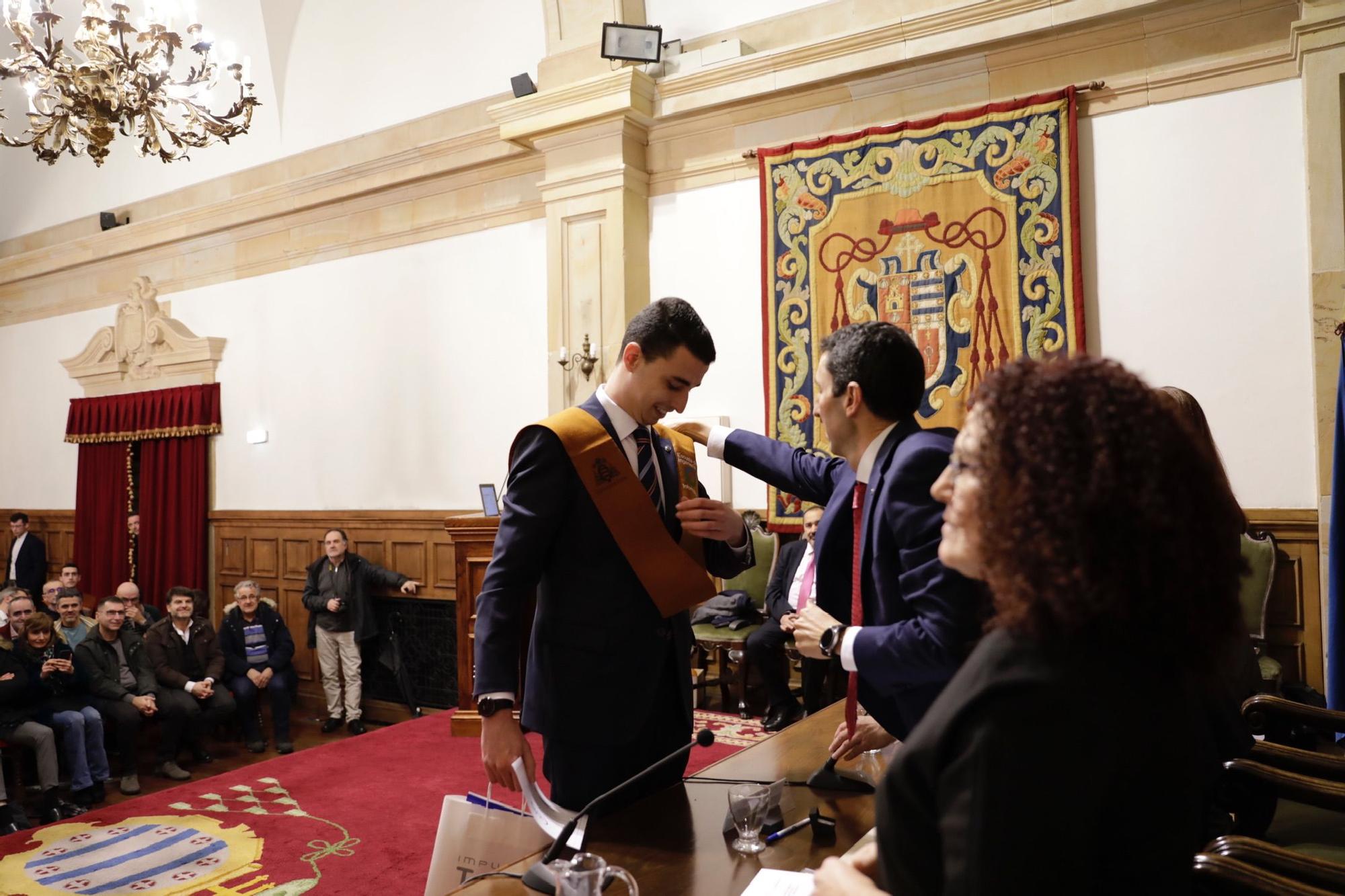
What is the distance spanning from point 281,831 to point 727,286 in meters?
3.84

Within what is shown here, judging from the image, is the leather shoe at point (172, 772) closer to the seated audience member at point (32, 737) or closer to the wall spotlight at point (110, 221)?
the seated audience member at point (32, 737)

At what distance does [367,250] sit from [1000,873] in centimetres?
759

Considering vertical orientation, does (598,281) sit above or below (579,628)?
above

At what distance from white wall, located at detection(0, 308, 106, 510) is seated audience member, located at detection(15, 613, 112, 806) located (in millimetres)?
5296

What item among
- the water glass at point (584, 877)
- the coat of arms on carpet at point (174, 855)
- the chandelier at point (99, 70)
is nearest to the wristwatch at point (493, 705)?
the water glass at point (584, 877)

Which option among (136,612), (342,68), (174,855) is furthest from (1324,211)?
(136,612)

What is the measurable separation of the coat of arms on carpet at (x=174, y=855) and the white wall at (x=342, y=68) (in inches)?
200

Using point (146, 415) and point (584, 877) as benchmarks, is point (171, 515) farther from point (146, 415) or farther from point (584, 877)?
point (584, 877)

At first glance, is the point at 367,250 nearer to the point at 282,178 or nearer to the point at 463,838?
the point at 282,178

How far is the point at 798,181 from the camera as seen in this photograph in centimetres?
571

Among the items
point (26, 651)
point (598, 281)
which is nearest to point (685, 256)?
point (598, 281)

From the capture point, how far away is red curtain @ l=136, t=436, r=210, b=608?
8578 millimetres

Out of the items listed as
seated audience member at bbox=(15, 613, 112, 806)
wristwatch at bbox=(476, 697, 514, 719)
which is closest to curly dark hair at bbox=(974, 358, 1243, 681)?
wristwatch at bbox=(476, 697, 514, 719)

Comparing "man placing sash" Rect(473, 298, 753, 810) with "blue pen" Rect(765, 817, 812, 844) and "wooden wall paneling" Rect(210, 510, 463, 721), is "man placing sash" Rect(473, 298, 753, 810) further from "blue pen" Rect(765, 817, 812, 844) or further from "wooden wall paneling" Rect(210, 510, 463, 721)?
"wooden wall paneling" Rect(210, 510, 463, 721)
